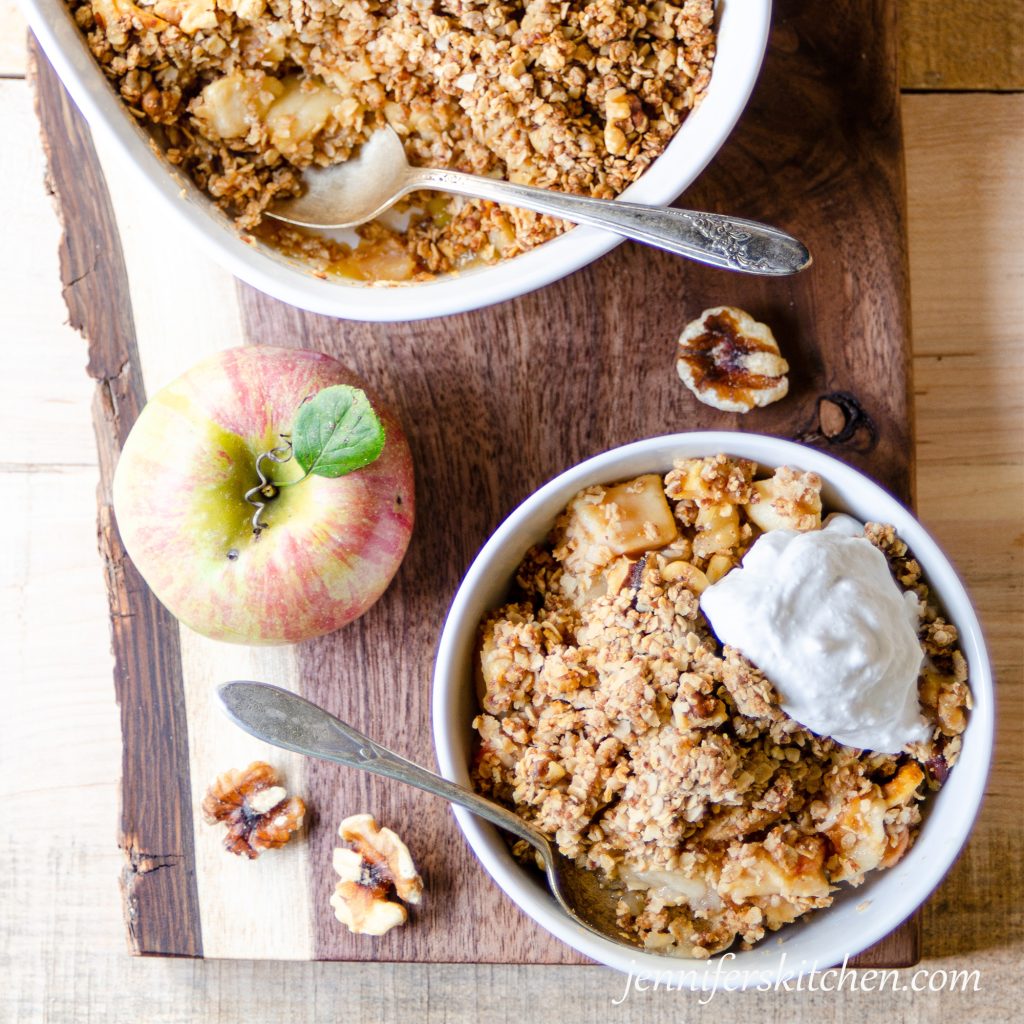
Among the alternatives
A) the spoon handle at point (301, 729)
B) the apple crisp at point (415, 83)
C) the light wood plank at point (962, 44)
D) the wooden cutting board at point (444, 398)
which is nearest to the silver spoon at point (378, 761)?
the spoon handle at point (301, 729)

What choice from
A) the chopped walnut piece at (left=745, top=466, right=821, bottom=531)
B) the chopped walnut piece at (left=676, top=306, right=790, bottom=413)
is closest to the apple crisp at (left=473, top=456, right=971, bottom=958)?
the chopped walnut piece at (left=745, top=466, right=821, bottom=531)

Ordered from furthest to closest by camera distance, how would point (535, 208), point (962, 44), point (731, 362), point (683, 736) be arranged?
point (962, 44)
point (731, 362)
point (535, 208)
point (683, 736)

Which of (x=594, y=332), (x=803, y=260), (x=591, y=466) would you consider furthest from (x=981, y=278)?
(x=591, y=466)

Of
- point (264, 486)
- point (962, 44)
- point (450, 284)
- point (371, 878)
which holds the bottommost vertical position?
point (371, 878)

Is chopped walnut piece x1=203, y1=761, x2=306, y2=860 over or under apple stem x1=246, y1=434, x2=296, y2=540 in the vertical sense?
under

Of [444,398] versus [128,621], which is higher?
[444,398]

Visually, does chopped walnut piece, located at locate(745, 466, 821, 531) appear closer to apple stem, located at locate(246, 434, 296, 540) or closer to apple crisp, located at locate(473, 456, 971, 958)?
apple crisp, located at locate(473, 456, 971, 958)

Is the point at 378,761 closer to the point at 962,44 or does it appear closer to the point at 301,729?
the point at 301,729

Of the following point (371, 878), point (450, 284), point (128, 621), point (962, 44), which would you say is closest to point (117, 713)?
point (128, 621)
